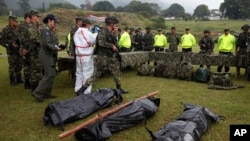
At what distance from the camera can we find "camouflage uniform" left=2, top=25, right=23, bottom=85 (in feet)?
28.3

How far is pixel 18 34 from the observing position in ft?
28.0

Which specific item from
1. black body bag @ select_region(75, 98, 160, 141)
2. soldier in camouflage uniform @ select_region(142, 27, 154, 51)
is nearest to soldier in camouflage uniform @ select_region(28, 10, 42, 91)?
black body bag @ select_region(75, 98, 160, 141)

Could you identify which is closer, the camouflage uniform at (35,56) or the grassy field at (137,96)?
the grassy field at (137,96)

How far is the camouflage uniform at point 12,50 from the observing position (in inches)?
340

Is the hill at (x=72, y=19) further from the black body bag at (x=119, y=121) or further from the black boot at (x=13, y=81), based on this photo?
the black body bag at (x=119, y=121)

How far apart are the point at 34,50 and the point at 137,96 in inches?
105

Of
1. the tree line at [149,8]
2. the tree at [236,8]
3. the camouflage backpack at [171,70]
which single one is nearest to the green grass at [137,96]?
the camouflage backpack at [171,70]

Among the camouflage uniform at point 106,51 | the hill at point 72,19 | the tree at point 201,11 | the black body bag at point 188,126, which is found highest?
the tree at point 201,11

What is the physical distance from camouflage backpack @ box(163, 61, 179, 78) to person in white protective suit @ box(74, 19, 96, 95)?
12.3 feet

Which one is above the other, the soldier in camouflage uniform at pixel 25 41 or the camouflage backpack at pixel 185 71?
the soldier in camouflage uniform at pixel 25 41

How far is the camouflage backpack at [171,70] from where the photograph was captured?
10.1m

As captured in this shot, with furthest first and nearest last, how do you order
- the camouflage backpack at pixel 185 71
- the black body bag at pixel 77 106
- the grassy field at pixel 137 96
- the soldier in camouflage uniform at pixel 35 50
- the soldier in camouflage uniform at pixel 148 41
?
the soldier in camouflage uniform at pixel 148 41, the camouflage backpack at pixel 185 71, the soldier in camouflage uniform at pixel 35 50, the black body bag at pixel 77 106, the grassy field at pixel 137 96

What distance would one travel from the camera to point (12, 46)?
8.62 metres

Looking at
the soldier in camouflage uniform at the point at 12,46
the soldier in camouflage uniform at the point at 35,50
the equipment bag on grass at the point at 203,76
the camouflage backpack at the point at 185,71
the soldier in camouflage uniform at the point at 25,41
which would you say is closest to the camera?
the soldier in camouflage uniform at the point at 35,50
